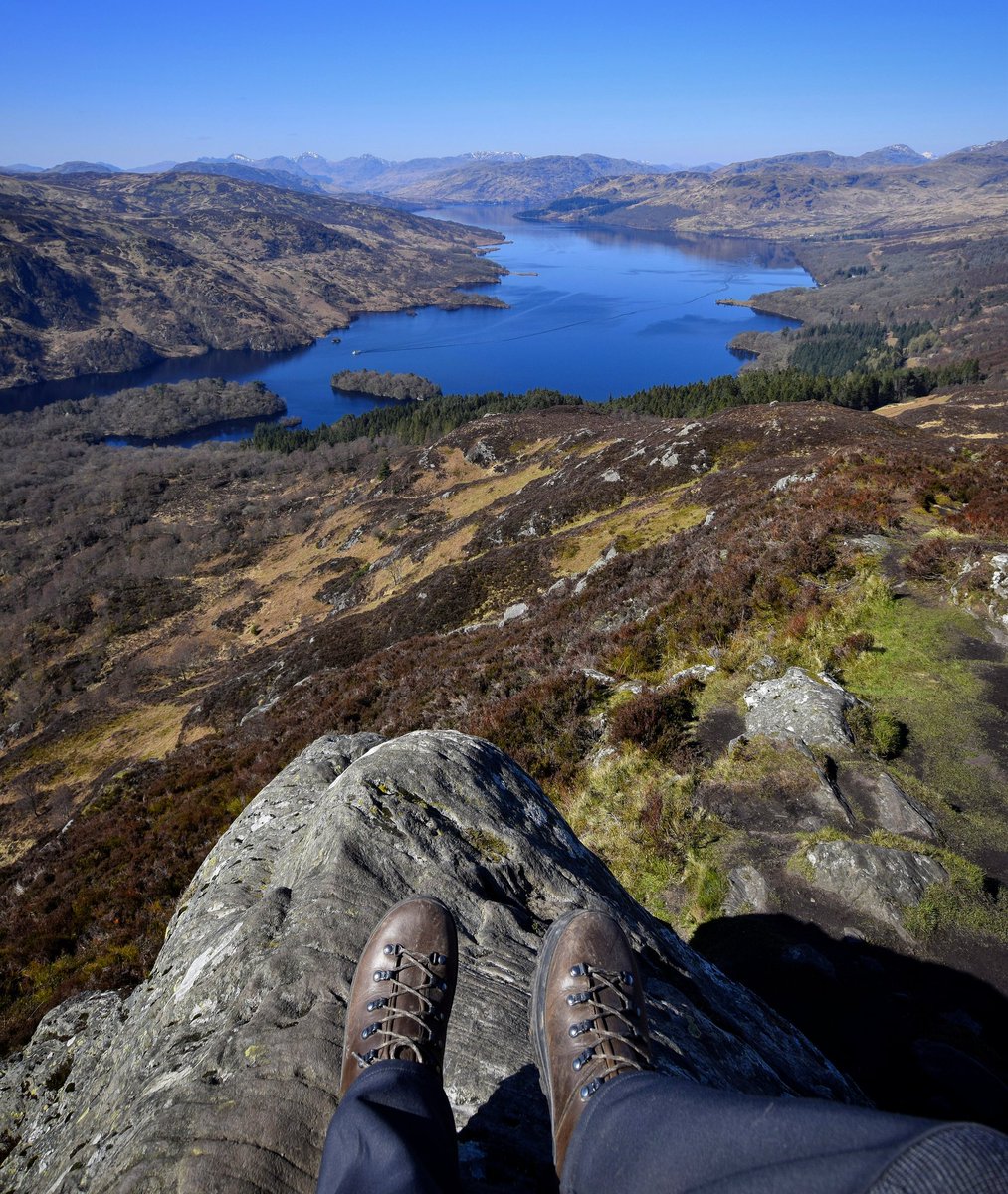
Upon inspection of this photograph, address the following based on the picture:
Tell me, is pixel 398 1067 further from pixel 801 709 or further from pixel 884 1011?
pixel 801 709

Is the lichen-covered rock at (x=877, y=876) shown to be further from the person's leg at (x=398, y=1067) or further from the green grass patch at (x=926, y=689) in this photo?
the person's leg at (x=398, y=1067)

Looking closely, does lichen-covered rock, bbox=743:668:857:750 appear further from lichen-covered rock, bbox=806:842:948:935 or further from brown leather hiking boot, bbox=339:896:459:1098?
brown leather hiking boot, bbox=339:896:459:1098


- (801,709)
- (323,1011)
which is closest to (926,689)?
(801,709)

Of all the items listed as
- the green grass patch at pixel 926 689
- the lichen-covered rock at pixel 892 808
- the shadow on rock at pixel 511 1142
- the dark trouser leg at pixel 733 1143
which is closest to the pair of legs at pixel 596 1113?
the dark trouser leg at pixel 733 1143

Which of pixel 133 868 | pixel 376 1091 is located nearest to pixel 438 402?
pixel 133 868

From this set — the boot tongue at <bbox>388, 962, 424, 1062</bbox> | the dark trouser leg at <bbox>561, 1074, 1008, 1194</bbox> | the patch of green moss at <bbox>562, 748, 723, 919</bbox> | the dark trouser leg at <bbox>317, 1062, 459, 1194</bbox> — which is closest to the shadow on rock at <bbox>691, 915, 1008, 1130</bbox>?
the patch of green moss at <bbox>562, 748, 723, 919</bbox>
